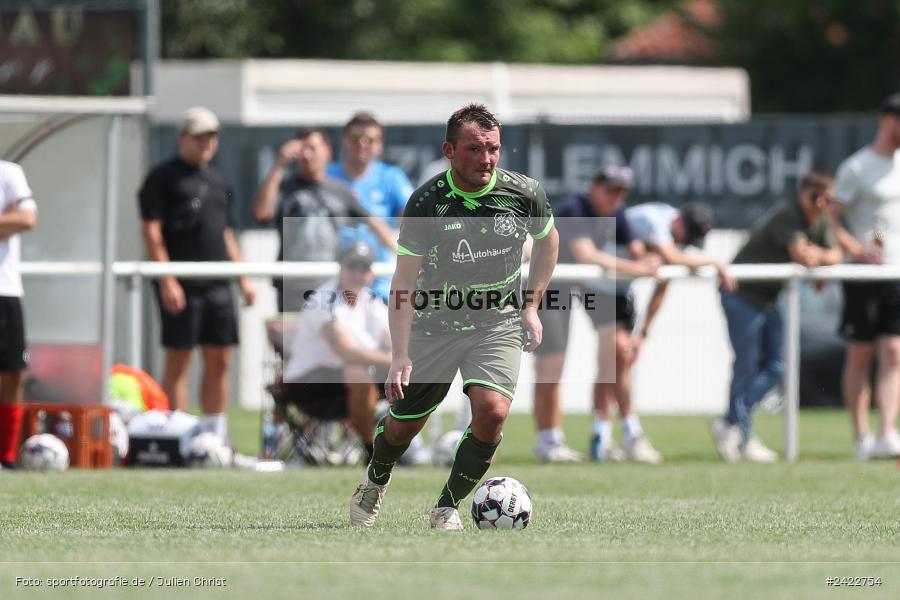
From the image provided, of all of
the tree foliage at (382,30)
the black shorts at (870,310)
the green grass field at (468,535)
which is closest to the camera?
the green grass field at (468,535)

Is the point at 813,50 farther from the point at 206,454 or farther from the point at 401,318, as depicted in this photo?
the point at 401,318

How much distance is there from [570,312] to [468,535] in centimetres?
560

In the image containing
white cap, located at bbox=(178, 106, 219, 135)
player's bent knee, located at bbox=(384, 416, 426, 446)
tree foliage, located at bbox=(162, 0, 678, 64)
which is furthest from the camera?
tree foliage, located at bbox=(162, 0, 678, 64)

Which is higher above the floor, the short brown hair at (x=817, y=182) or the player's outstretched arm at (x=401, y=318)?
→ the short brown hair at (x=817, y=182)

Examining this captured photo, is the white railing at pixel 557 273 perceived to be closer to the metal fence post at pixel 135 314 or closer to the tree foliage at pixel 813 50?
the metal fence post at pixel 135 314

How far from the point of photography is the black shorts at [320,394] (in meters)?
12.9

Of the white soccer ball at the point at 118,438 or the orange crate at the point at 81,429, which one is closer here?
the orange crate at the point at 81,429

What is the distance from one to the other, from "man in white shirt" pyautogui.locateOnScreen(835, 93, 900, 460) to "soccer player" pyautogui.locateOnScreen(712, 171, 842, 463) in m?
0.22

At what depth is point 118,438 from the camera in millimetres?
12859

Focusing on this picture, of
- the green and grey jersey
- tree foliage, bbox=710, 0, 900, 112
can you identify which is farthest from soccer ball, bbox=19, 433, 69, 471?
tree foliage, bbox=710, 0, 900, 112

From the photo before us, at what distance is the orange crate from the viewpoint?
12.6m

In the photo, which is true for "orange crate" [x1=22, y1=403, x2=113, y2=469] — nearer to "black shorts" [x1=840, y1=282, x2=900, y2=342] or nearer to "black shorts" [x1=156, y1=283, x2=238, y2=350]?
"black shorts" [x1=156, y1=283, x2=238, y2=350]

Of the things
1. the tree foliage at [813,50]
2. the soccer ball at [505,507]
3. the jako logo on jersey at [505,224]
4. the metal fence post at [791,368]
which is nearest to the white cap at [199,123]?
the metal fence post at [791,368]

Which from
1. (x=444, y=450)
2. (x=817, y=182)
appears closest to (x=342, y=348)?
(x=444, y=450)
